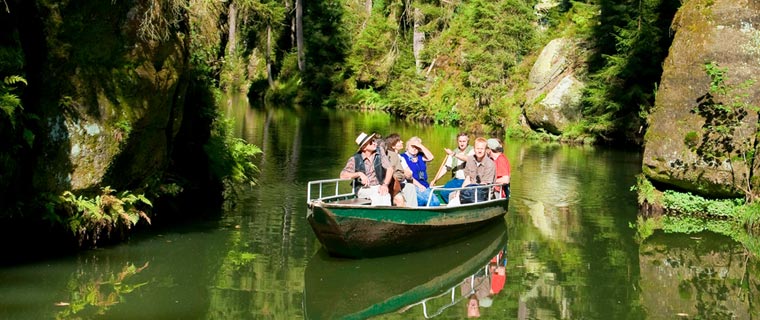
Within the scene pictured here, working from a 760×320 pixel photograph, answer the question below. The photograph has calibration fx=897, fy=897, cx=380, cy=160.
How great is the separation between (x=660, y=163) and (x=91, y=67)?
1021 centimetres

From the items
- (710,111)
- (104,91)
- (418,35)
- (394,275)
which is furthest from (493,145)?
(418,35)

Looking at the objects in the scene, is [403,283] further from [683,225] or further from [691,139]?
[691,139]

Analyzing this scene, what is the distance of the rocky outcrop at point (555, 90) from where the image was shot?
111ft

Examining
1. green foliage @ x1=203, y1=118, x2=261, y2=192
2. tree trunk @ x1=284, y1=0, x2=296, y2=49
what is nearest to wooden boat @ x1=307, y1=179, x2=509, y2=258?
green foliage @ x1=203, y1=118, x2=261, y2=192

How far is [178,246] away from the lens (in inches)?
520

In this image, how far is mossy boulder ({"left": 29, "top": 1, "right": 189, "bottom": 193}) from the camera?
11.7 m

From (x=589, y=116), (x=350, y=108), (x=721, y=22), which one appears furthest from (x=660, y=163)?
(x=350, y=108)

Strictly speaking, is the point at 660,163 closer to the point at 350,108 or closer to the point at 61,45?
the point at 61,45

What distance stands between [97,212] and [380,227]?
3.77m

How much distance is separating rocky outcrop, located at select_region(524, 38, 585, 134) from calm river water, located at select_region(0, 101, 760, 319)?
52.1 feet

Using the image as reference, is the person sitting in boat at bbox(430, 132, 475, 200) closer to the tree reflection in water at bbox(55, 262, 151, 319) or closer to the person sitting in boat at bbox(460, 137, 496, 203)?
the person sitting in boat at bbox(460, 137, 496, 203)

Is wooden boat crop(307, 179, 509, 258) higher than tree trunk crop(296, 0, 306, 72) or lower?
lower

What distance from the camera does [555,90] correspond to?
3441cm

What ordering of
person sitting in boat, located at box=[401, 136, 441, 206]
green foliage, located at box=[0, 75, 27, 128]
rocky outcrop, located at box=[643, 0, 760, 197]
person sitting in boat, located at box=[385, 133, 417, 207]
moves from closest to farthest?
green foliage, located at box=[0, 75, 27, 128] → person sitting in boat, located at box=[385, 133, 417, 207] → person sitting in boat, located at box=[401, 136, 441, 206] → rocky outcrop, located at box=[643, 0, 760, 197]
